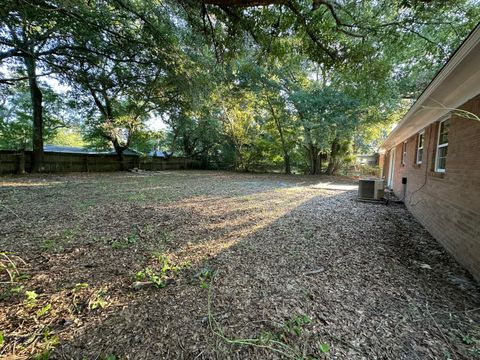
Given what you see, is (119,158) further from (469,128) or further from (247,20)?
(469,128)

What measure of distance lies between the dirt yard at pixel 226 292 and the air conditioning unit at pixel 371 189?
8.82 ft

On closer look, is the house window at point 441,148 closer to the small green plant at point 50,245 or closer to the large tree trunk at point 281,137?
the small green plant at point 50,245

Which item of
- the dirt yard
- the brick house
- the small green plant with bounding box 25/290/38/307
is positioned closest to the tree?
the dirt yard

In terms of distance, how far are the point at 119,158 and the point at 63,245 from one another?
14018 mm

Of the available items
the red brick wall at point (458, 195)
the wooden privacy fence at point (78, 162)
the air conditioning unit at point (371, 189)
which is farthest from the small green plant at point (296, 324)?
the wooden privacy fence at point (78, 162)

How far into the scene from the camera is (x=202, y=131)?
709 inches

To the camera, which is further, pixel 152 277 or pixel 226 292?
pixel 152 277

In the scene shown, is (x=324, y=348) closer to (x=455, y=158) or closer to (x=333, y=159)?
(x=455, y=158)

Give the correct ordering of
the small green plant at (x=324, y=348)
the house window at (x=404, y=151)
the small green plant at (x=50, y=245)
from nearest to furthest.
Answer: the small green plant at (x=324, y=348) → the small green plant at (x=50, y=245) → the house window at (x=404, y=151)

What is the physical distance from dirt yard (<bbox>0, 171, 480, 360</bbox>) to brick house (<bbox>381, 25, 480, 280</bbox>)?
0.33 m

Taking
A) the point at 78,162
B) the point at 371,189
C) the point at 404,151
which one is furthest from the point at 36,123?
the point at 404,151

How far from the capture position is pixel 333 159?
1773 cm

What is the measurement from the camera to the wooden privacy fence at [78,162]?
10.1 meters

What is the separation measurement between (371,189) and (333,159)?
38.5 feet
